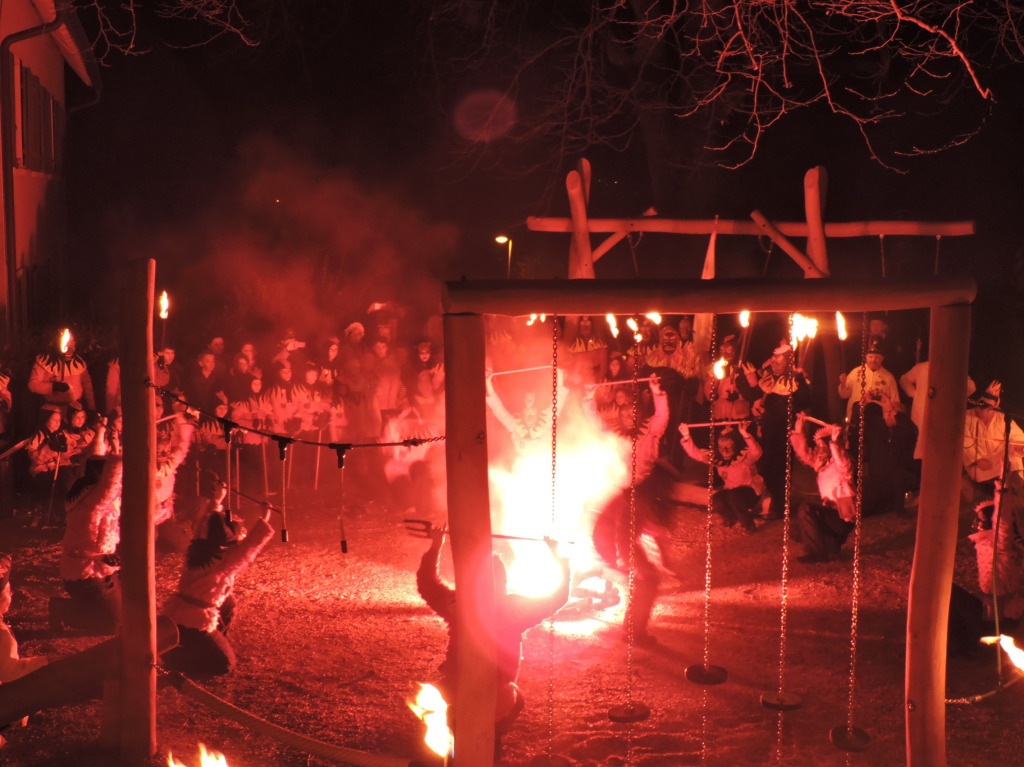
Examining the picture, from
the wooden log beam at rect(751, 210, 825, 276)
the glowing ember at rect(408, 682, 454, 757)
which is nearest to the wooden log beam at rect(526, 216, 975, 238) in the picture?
the wooden log beam at rect(751, 210, 825, 276)

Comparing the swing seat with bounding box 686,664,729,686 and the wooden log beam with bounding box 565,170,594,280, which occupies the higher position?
the wooden log beam with bounding box 565,170,594,280

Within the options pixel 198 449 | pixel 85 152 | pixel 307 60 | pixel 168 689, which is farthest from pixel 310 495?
pixel 307 60

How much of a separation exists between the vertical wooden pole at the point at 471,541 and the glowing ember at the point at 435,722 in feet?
0.63

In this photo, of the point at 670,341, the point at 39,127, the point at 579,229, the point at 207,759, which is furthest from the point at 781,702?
the point at 39,127

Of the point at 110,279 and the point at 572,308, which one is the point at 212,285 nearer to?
the point at 110,279

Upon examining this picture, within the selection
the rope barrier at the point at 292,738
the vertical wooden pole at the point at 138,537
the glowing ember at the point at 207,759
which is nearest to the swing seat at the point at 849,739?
the rope barrier at the point at 292,738

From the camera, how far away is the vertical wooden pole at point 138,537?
18.3 ft

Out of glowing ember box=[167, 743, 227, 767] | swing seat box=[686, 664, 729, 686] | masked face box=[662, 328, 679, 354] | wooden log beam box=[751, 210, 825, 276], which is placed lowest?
glowing ember box=[167, 743, 227, 767]

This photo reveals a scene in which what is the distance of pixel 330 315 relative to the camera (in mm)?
16156

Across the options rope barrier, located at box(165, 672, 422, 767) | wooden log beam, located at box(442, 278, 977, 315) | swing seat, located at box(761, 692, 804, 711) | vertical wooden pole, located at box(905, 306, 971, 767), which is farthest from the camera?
swing seat, located at box(761, 692, 804, 711)

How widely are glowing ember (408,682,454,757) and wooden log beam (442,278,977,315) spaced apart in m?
2.10

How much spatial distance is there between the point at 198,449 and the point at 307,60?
12615 millimetres

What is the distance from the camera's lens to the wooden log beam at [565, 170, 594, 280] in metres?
11.2

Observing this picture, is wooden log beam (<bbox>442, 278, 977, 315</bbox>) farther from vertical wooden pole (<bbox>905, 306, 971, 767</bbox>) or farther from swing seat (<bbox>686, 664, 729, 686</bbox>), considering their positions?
swing seat (<bbox>686, 664, 729, 686</bbox>)
